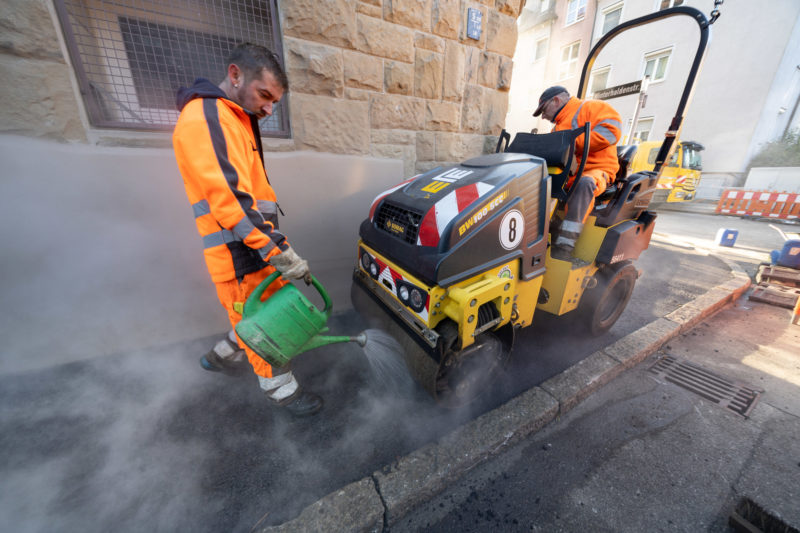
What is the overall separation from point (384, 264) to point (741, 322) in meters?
4.52

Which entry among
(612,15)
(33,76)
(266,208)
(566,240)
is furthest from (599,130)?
(612,15)

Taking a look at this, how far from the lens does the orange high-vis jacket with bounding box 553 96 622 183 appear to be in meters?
2.81

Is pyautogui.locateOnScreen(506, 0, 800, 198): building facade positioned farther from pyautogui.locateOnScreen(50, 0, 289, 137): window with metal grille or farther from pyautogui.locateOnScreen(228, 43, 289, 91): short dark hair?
pyautogui.locateOnScreen(228, 43, 289, 91): short dark hair

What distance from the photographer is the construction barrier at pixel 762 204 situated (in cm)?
936

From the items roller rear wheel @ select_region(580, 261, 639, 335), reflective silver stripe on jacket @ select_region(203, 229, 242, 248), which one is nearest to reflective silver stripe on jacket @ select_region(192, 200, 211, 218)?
reflective silver stripe on jacket @ select_region(203, 229, 242, 248)

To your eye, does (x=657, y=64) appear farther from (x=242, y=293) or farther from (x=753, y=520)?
(x=242, y=293)

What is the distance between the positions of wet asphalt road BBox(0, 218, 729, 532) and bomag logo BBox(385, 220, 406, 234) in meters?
1.29

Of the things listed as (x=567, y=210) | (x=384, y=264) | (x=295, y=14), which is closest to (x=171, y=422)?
(x=384, y=264)

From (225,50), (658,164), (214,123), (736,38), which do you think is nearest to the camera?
(214,123)

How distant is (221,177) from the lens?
60.8 inches

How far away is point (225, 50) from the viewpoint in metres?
2.74

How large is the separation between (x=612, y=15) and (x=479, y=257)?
23.5 metres

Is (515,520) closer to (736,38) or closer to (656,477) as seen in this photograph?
(656,477)

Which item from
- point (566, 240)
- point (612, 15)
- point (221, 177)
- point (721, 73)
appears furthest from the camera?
point (612, 15)
